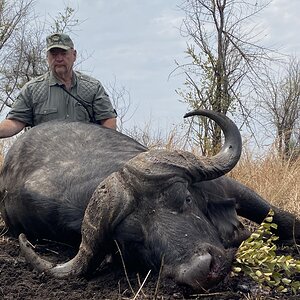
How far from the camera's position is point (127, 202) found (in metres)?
3.36

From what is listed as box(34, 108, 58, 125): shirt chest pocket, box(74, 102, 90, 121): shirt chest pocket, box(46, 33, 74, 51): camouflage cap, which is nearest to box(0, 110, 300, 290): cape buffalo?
box(34, 108, 58, 125): shirt chest pocket

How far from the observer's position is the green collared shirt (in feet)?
20.1

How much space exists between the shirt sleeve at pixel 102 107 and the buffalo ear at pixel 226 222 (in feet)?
8.55

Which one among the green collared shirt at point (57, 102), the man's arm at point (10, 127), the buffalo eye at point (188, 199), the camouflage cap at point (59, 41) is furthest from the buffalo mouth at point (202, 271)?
the camouflage cap at point (59, 41)

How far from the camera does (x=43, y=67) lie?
80.3 feet

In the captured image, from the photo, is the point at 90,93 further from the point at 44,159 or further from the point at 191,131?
the point at 191,131

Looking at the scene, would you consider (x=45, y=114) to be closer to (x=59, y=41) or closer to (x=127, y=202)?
(x=59, y=41)

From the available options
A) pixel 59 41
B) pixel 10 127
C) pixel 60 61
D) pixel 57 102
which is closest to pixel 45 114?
pixel 57 102

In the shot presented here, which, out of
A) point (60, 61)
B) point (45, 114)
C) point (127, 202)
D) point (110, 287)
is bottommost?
point (110, 287)

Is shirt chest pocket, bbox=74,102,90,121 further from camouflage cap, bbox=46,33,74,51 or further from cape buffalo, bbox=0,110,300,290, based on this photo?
cape buffalo, bbox=0,110,300,290

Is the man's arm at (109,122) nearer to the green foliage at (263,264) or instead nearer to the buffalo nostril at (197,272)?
the green foliage at (263,264)

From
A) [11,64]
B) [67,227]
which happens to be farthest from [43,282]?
[11,64]

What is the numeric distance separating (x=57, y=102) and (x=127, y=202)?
3011 mm

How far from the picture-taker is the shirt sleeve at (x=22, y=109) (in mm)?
6078
